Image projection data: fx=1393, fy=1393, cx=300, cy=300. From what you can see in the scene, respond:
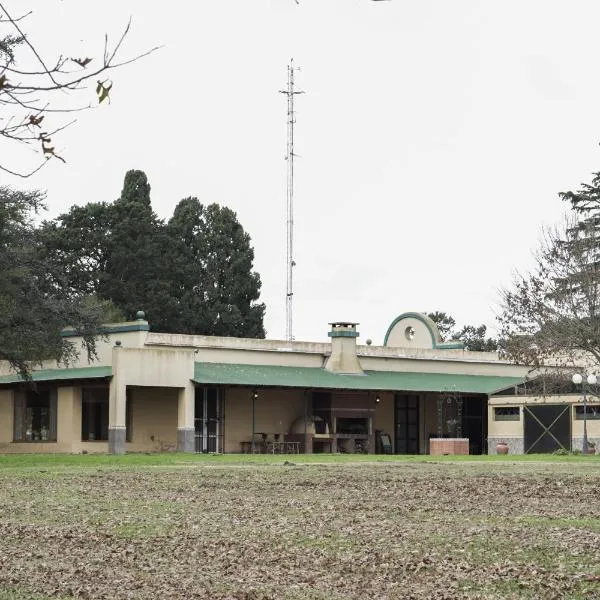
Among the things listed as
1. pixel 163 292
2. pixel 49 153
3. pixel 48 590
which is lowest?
pixel 48 590

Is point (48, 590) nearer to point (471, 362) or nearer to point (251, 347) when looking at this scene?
point (251, 347)

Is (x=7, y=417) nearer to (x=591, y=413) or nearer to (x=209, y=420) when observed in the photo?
(x=209, y=420)

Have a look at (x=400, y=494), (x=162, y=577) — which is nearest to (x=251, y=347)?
(x=400, y=494)

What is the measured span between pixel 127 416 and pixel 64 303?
8231mm

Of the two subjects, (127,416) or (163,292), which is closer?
(127,416)

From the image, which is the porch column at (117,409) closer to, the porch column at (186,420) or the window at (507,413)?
the porch column at (186,420)

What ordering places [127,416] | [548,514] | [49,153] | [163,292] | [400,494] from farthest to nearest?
[163,292] → [127,416] → [400,494] → [548,514] → [49,153]

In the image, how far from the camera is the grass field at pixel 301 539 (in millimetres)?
12797

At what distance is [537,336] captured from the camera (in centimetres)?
4431

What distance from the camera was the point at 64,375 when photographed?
52156 mm

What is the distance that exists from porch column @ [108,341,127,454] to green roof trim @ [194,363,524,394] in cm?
295

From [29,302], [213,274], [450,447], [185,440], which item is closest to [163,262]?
[213,274]

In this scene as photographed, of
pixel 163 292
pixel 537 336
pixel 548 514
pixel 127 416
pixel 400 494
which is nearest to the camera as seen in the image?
pixel 548 514

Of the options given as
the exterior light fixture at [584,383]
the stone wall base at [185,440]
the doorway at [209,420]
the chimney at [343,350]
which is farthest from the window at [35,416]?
the exterior light fixture at [584,383]
